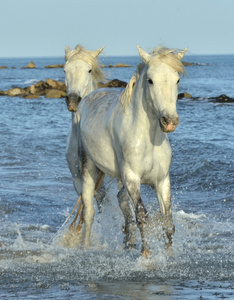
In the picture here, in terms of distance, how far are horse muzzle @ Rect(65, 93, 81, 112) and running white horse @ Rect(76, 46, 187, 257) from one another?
18.3 inches

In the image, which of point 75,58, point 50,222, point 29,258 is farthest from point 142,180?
point 50,222

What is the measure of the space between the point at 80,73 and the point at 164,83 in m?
2.54

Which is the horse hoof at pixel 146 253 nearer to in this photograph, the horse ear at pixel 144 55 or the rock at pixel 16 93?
the horse ear at pixel 144 55

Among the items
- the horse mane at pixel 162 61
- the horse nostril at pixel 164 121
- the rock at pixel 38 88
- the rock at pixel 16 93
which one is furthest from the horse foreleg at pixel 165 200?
the rock at pixel 38 88

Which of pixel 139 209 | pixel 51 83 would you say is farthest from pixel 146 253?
pixel 51 83

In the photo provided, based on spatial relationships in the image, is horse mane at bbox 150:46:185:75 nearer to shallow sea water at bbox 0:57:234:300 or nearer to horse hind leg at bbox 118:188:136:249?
shallow sea water at bbox 0:57:234:300

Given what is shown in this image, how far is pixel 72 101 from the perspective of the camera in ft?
24.7

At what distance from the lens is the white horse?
7.66 metres

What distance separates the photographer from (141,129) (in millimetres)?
6016

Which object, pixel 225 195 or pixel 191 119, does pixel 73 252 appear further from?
pixel 191 119

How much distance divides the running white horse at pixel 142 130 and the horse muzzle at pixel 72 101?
Answer: 0.46 meters

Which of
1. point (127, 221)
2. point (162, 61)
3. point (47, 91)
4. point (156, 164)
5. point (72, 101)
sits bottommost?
point (47, 91)

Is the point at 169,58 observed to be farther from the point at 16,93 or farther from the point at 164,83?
the point at 16,93

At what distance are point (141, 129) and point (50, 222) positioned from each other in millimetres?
3339
